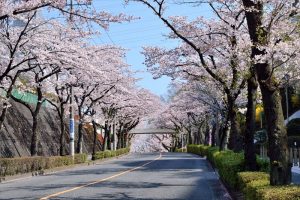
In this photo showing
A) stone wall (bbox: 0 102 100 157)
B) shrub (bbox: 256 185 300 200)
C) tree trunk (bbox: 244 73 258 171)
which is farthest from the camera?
stone wall (bbox: 0 102 100 157)

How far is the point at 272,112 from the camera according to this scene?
8.77 metres

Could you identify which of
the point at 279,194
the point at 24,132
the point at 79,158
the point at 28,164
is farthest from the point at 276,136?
the point at 24,132

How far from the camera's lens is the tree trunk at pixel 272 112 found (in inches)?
333

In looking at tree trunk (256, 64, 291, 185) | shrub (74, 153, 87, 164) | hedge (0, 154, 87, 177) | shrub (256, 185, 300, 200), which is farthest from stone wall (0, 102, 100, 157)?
shrub (256, 185, 300, 200)

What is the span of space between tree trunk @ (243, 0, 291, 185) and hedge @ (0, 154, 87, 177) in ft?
48.0

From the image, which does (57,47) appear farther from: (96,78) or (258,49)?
(258,49)

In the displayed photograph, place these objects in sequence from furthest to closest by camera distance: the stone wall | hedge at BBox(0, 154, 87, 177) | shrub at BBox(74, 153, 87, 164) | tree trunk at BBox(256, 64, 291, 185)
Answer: the stone wall
shrub at BBox(74, 153, 87, 164)
hedge at BBox(0, 154, 87, 177)
tree trunk at BBox(256, 64, 291, 185)

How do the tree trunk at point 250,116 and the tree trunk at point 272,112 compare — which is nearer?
the tree trunk at point 272,112

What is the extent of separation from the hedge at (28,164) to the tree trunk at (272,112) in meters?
14.6

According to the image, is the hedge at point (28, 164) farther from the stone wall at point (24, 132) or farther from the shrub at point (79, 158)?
the stone wall at point (24, 132)

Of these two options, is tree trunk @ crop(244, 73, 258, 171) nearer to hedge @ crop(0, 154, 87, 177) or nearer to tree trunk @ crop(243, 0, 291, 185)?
tree trunk @ crop(243, 0, 291, 185)

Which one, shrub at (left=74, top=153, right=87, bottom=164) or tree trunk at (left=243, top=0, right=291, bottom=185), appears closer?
tree trunk at (left=243, top=0, right=291, bottom=185)

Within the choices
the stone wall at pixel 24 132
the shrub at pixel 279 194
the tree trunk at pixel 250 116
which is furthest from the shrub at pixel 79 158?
the shrub at pixel 279 194

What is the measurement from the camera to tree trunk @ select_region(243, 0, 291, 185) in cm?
847
